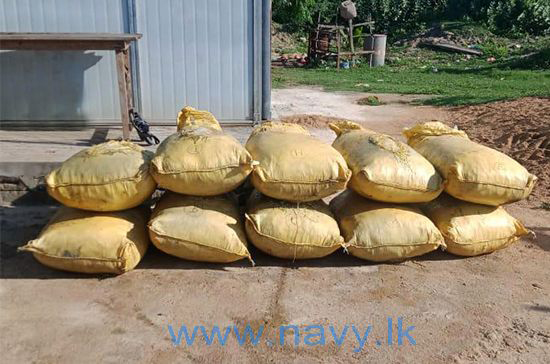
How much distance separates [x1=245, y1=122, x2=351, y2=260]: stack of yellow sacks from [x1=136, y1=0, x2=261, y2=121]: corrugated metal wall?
3.19 metres

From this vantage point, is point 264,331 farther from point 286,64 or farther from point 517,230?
point 286,64

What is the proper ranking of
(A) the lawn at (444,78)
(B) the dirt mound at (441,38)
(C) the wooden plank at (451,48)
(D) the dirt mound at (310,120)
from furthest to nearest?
1. (B) the dirt mound at (441,38)
2. (C) the wooden plank at (451,48)
3. (A) the lawn at (444,78)
4. (D) the dirt mound at (310,120)

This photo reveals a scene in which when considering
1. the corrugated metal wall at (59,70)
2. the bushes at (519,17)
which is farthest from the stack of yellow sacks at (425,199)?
the bushes at (519,17)

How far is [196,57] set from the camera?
6.68m

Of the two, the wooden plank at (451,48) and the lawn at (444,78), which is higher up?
the wooden plank at (451,48)

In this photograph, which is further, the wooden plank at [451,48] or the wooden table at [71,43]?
the wooden plank at [451,48]

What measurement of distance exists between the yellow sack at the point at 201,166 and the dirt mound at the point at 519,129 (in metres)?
3.42

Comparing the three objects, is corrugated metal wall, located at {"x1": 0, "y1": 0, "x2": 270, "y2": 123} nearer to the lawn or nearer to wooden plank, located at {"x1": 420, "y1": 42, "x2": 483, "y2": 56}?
the lawn

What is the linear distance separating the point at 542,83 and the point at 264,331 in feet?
43.2

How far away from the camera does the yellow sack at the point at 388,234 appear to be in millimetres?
3730

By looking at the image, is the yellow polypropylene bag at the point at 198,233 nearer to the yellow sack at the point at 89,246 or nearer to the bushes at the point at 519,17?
the yellow sack at the point at 89,246

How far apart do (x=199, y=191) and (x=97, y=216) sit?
2.36 feet

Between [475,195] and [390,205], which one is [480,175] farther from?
[390,205]

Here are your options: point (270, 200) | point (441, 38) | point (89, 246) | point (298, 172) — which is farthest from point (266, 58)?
point (441, 38)
